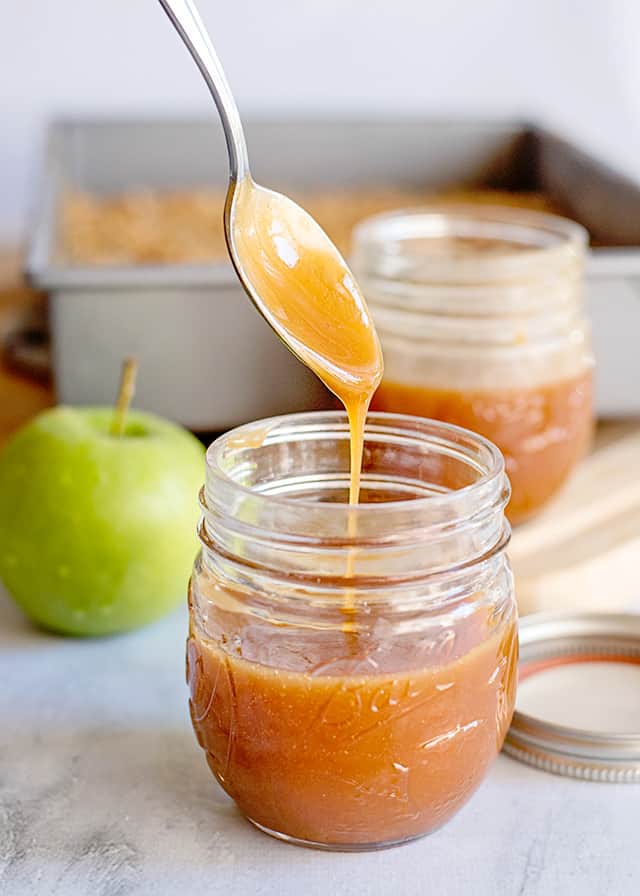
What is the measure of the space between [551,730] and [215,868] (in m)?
0.27

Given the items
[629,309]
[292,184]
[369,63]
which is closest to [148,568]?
[629,309]

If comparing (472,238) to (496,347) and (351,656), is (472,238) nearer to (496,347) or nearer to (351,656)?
(496,347)

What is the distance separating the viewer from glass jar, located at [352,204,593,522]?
4.23 feet

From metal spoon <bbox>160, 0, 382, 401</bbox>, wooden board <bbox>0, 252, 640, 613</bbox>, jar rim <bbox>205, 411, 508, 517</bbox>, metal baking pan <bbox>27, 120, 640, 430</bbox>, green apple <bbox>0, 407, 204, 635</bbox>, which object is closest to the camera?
jar rim <bbox>205, 411, 508, 517</bbox>

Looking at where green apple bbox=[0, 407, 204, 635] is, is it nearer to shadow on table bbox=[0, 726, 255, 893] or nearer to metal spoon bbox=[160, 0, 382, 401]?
shadow on table bbox=[0, 726, 255, 893]

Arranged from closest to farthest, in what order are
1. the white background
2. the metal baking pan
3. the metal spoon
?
the metal spoon < the metal baking pan < the white background

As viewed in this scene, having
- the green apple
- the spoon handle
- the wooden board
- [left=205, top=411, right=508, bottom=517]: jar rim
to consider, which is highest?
the spoon handle

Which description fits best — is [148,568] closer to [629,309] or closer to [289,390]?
[289,390]

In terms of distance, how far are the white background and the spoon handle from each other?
1592 mm

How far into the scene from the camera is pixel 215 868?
0.86 metres

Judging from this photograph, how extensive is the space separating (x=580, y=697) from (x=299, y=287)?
393 millimetres

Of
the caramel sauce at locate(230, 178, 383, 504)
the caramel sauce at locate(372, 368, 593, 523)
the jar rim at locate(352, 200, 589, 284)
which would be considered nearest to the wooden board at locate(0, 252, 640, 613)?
the caramel sauce at locate(372, 368, 593, 523)

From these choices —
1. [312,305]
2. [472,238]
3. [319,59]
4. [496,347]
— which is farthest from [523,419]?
[319,59]

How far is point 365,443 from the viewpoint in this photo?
3.27 ft
